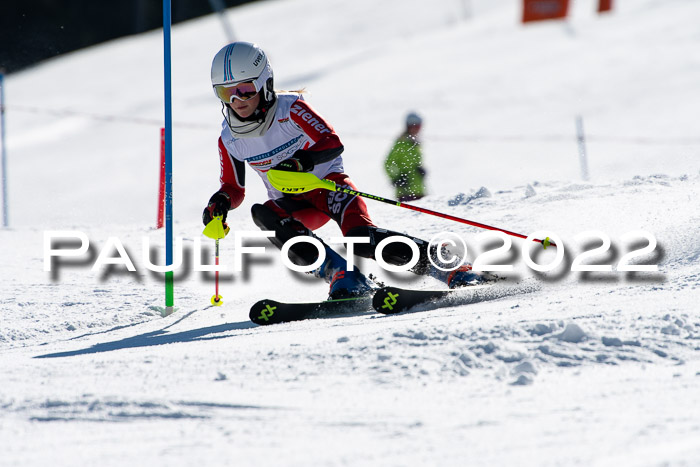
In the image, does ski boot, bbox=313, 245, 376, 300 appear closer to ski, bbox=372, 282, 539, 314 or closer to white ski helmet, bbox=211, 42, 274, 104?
ski, bbox=372, 282, 539, 314

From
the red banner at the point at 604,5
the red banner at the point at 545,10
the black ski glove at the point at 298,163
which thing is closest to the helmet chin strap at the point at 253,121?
the black ski glove at the point at 298,163

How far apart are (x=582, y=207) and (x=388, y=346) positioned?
128 inches

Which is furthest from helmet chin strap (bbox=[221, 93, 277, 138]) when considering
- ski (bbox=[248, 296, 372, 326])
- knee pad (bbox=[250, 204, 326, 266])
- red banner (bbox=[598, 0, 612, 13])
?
red banner (bbox=[598, 0, 612, 13])

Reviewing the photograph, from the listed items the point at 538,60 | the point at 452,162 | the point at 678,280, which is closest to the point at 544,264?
the point at 678,280

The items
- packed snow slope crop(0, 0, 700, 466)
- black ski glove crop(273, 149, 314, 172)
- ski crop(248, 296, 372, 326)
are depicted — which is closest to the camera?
packed snow slope crop(0, 0, 700, 466)

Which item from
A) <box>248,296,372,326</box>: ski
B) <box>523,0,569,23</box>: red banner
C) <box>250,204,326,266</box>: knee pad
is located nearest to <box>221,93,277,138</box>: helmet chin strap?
<box>250,204,326,266</box>: knee pad

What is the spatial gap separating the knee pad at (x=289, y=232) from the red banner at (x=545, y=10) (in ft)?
58.6

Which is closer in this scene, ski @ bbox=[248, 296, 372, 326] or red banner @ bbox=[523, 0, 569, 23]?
ski @ bbox=[248, 296, 372, 326]

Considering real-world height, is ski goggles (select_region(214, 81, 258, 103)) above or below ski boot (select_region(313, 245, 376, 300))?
above

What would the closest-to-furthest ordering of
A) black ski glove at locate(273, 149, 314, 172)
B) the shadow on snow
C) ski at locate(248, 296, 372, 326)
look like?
the shadow on snow → ski at locate(248, 296, 372, 326) → black ski glove at locate(273, 149, 314, 172)

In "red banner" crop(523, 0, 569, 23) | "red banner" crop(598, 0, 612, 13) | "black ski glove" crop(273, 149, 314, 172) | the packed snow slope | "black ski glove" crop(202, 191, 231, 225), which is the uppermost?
"red banner" crop(598, 0, 612, 13)

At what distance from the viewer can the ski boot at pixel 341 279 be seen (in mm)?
4496

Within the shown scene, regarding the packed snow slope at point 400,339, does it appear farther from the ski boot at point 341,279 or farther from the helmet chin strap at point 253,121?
the helmet chin strap at point 253,121

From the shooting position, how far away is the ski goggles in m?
4.64
